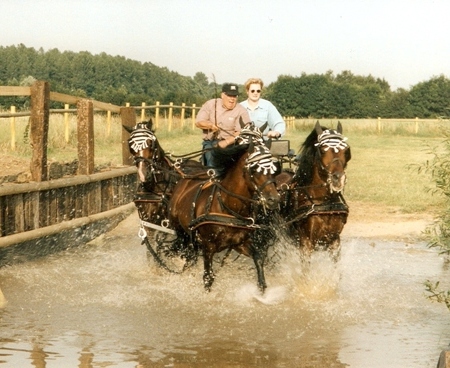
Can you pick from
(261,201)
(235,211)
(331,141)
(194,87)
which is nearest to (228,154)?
(235,211)

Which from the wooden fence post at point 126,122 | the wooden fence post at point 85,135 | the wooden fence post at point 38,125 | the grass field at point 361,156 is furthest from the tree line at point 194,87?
the wooden fence post at point 38,125

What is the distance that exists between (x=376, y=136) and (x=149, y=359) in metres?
Answer: 49.7

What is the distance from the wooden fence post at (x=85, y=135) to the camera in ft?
48.4

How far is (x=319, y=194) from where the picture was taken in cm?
1026

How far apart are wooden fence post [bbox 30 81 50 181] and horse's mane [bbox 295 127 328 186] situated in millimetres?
3975

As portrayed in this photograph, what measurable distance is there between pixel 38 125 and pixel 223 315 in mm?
4660

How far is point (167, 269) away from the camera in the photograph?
37.9 feet

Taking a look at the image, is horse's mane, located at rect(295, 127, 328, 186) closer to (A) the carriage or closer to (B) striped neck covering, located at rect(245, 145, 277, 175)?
(A) the carriage

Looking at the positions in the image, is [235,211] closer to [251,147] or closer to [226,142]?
[251,147]

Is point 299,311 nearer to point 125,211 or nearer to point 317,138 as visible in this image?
point 317,138

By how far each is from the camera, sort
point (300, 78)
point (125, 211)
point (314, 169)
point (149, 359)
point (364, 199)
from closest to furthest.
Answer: point (149, 359) < point (314, 169) < point (125, 211) < point (364, 199) < point (300, 78)

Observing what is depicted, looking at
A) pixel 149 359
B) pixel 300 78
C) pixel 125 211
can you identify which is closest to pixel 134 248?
pixel 125 211

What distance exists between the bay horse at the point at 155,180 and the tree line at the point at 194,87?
33.5 metres

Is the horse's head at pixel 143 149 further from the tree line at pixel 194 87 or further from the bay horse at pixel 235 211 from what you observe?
the tree line at pixel 194 87
